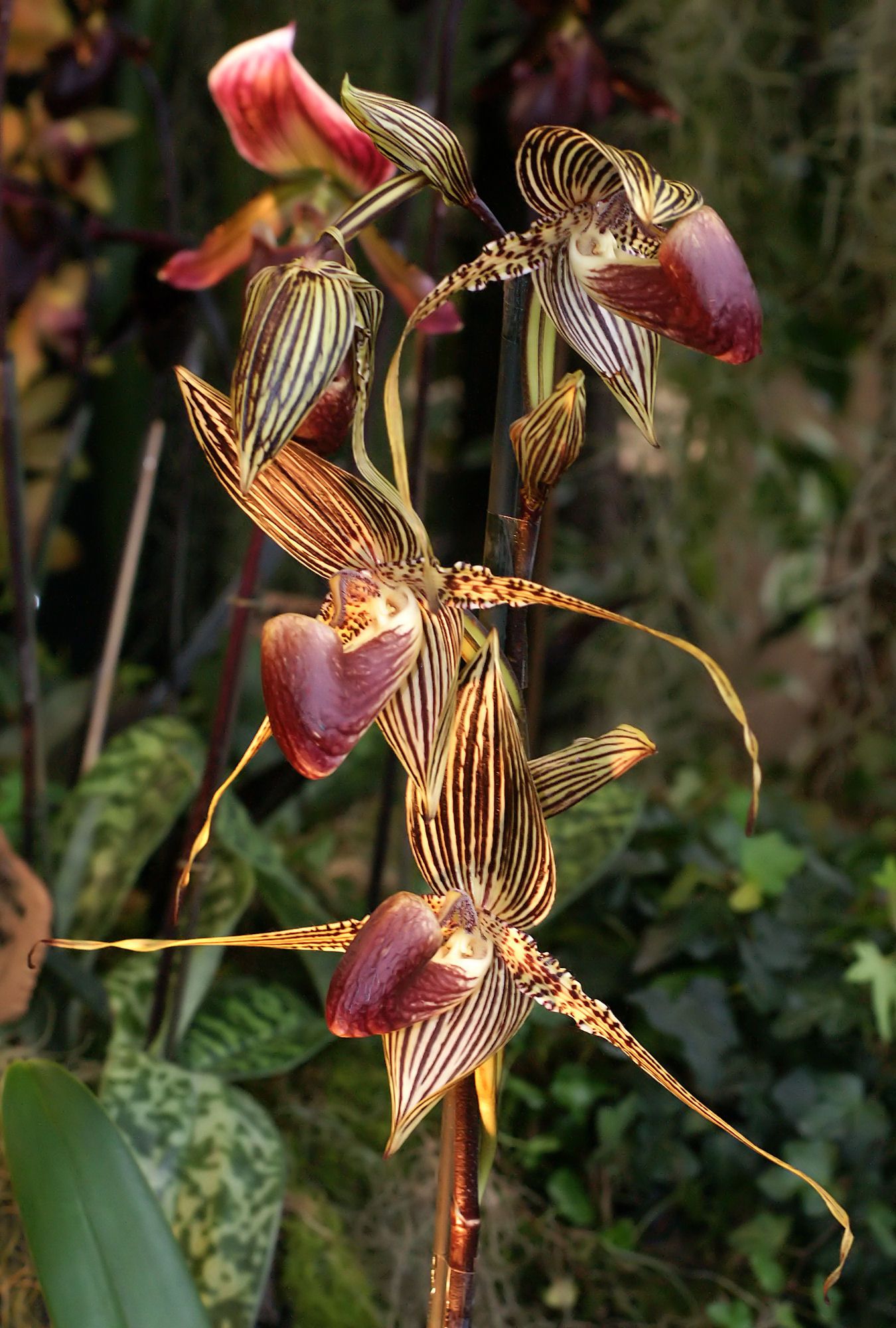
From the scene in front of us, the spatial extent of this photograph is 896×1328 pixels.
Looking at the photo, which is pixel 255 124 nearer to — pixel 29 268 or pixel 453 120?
pixel 29 268

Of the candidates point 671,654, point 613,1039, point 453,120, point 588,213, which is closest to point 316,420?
point 588,213

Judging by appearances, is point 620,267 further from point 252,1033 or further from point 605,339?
point 252,1033

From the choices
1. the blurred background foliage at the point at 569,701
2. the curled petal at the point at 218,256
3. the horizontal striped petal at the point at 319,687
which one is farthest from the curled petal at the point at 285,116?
the horizontal striped petal at the point at 319,687

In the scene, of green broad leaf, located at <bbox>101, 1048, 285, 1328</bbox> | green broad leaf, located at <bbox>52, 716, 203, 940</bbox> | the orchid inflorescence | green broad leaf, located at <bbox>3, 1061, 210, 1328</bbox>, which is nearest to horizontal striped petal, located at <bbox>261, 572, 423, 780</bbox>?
the orchid inflorescence

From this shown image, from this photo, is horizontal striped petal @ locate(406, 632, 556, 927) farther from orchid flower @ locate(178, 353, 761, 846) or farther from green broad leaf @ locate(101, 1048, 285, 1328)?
green broad leaf @ locate(101, 1048, 285, 1328)

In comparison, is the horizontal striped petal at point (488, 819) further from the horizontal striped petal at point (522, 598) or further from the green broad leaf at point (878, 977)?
the green broad leaf at point (878, 977)
